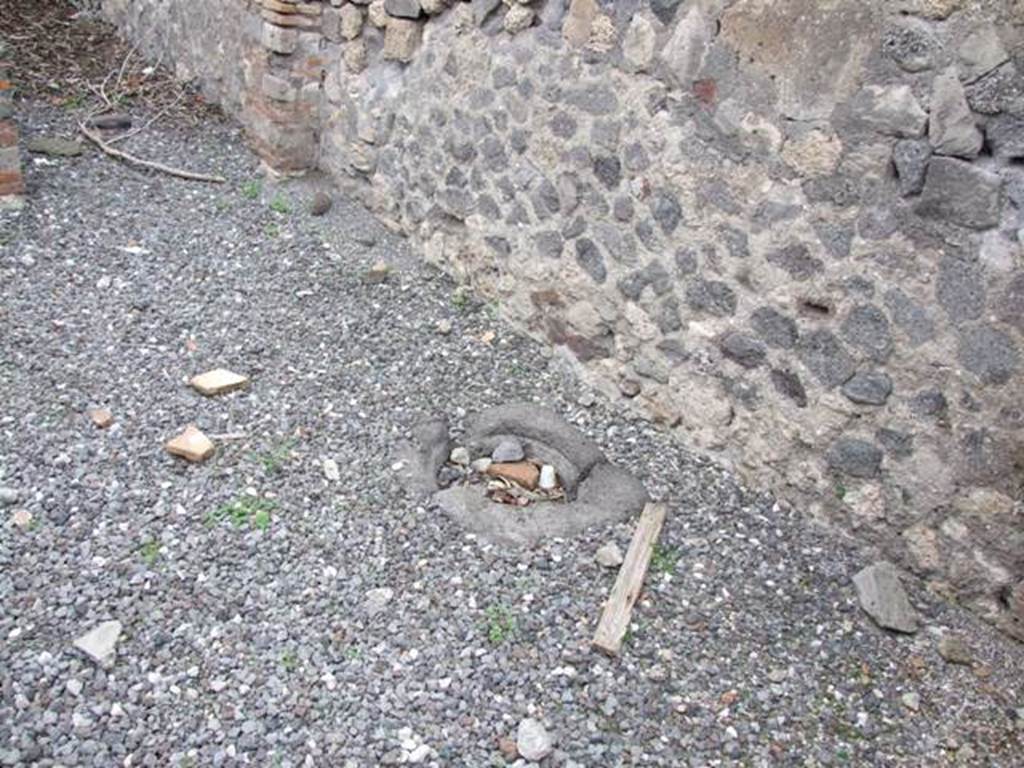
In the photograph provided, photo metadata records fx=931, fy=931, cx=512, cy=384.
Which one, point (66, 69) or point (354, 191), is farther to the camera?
point (66, 69)

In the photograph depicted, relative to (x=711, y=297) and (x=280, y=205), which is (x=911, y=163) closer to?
(x=711, y=297)

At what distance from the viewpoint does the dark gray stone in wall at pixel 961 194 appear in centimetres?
264

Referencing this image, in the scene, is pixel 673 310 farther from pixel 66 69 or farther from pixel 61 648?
pixel 66 69

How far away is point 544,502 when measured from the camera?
11.0ft

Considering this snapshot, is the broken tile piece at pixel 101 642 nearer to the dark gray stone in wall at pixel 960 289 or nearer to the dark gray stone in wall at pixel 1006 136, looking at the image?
the dark gray stone in wall at pixel 960 289

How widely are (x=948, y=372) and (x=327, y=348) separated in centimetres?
241

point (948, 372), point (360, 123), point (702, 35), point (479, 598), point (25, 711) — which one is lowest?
point (25, 711)

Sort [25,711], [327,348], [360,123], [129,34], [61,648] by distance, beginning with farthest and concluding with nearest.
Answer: [129,34] → [360,123] → [327,348] → [61,648] → [25,711]

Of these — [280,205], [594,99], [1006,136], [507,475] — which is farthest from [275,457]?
[1006,136]

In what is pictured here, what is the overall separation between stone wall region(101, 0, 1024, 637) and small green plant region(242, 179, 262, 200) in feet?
3.78

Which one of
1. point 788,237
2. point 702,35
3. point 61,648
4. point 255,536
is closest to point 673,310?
point 788,237

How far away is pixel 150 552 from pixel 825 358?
2249 mm

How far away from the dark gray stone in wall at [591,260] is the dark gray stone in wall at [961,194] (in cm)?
130

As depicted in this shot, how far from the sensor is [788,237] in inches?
122
